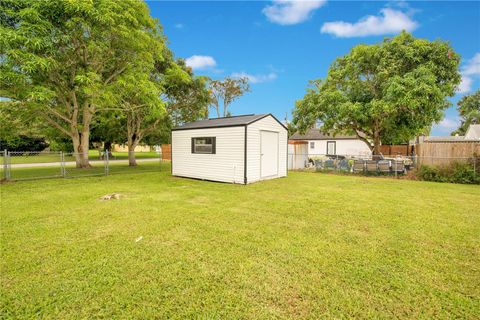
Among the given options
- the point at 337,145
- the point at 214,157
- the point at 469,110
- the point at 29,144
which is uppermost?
the point at 469,110

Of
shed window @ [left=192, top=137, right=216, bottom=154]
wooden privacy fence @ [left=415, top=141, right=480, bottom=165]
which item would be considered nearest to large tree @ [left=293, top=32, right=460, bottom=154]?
wooden privacy fence @ [left=415, top=141, right=480, bottom=165]

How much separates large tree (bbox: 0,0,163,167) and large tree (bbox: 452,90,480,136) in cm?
4424

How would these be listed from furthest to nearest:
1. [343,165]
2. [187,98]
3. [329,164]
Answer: [187,98]
[329,164]
[343,165]

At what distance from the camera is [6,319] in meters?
1.90

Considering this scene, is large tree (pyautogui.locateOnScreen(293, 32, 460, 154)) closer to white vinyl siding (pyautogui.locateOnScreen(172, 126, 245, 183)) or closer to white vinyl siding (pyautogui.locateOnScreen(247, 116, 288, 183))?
white vinyl siding (pyautogui.locateOnScreen(247, 116, 288, 183))

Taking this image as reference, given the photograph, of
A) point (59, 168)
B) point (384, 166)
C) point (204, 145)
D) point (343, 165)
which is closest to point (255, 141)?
point (204, 145)

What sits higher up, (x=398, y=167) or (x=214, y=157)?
(x=214, y=157)

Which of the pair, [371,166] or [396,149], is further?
[396,149]

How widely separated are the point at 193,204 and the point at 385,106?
1060 centimetres

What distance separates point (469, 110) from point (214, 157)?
45978mm

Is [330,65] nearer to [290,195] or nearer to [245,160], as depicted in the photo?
[245,160]

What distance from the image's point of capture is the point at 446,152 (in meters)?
9.45

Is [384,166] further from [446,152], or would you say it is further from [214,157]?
[214,157]

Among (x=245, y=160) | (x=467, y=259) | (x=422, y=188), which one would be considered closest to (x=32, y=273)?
(x=467, y=259)
